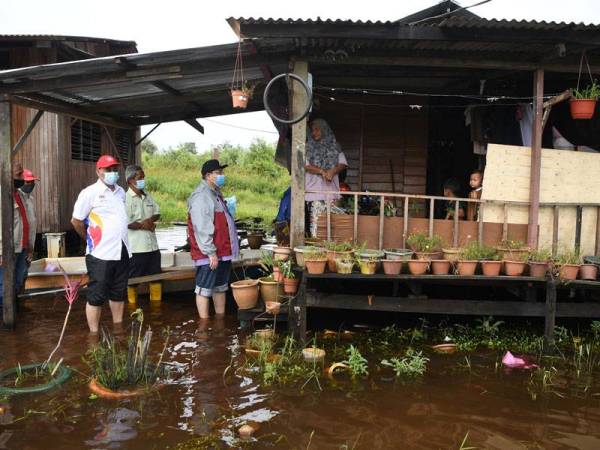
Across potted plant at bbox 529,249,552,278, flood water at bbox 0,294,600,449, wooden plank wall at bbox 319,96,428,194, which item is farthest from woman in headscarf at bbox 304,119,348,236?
flood water at bbox 0,294,600,449

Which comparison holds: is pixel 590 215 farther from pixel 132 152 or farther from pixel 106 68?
pixel 132 152

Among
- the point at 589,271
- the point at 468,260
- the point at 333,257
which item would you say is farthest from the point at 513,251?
the point at 333,257

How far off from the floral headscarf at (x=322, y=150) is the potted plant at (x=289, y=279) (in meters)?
1.79

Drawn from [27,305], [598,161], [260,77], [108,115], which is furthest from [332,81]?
[27,305]

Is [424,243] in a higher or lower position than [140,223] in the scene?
lower

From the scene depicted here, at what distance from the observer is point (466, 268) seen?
6.05 metres

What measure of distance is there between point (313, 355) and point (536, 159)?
3722 millimetres

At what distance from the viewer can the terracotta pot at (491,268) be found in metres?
6.08

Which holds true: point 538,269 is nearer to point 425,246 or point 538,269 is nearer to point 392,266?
point 425,246

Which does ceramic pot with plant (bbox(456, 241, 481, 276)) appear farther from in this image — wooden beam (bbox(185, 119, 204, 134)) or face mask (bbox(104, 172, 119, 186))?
wooden beam (bbox(185, 119, 204, 134))

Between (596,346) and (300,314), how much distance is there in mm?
3512

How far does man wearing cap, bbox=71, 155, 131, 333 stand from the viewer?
6.20 meters

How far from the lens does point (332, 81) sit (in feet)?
27.3

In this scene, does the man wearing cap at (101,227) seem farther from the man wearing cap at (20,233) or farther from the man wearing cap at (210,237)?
the man wearing cap at (20,233)
